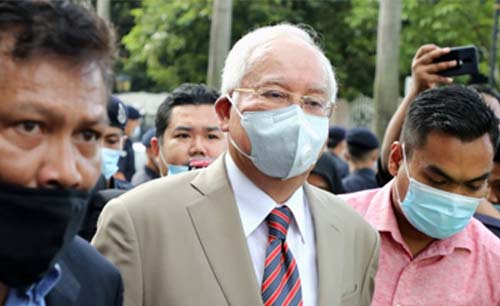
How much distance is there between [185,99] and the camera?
500 cm

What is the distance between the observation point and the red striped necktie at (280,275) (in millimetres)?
2736

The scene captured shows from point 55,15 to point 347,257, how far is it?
1503mm

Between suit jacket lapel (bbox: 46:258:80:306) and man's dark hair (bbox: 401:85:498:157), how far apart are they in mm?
1947

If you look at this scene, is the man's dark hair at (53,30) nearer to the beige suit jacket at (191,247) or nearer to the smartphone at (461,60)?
the beige suit jacket at (191,247)

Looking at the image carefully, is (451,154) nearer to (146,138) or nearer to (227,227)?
(227,227)

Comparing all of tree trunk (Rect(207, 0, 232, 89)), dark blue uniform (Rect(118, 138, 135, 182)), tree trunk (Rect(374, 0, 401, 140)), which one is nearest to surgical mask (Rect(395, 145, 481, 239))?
dark blue uniform (Rect(118, 138, 135, 182))

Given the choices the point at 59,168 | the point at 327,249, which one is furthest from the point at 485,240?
the point at 59,168

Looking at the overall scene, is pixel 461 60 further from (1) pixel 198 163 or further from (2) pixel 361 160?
(2) pixel 361 160

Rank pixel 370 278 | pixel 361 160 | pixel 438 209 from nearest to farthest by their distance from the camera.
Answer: pixel 370 278 → pixel 438 209 → pixel 361 160

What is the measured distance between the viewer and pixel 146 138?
774 centimetres

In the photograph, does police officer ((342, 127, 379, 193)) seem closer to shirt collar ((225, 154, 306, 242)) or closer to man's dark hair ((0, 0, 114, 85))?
shirt collar ((225, 154, 306, 242))

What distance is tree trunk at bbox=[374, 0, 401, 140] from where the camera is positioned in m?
14.0

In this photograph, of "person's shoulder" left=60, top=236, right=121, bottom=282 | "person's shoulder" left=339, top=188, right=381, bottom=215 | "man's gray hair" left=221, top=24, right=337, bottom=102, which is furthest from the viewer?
"person's shoulder" left=339, top=188, right=381, bottom=215

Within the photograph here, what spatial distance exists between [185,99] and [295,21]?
57.6ft
